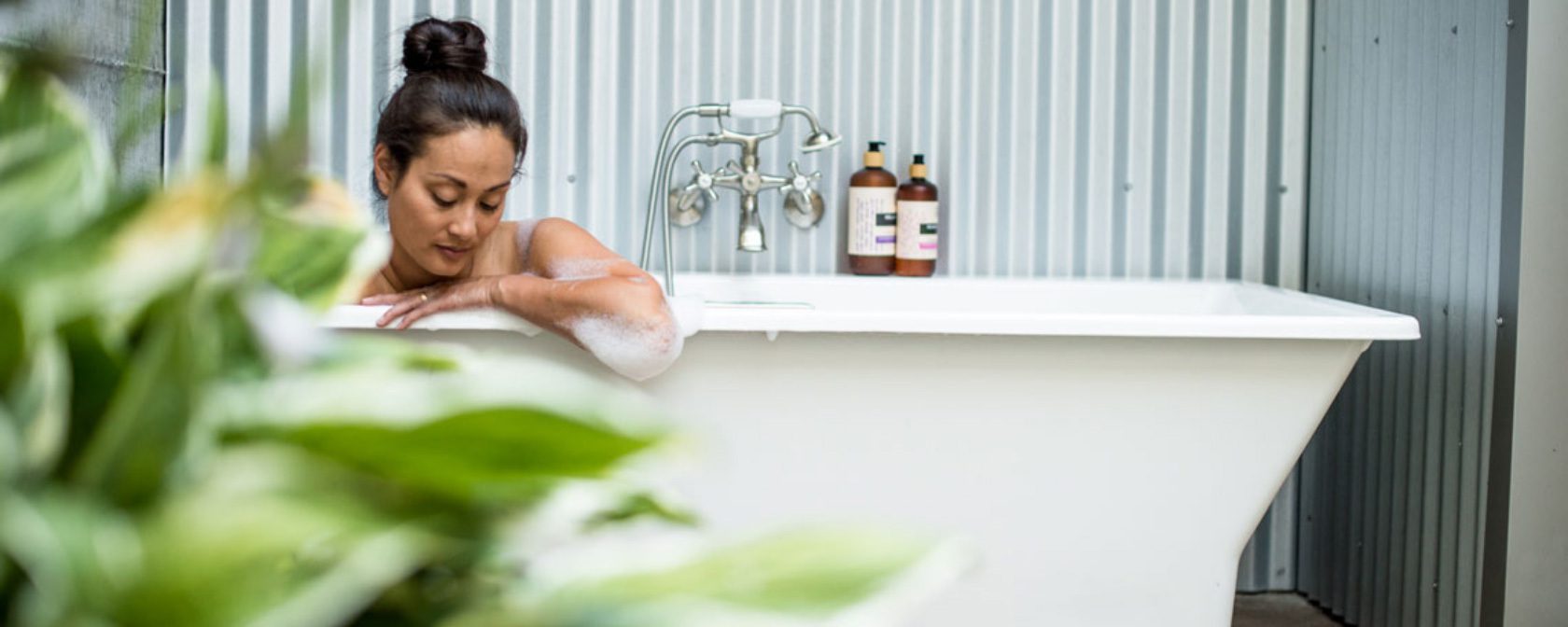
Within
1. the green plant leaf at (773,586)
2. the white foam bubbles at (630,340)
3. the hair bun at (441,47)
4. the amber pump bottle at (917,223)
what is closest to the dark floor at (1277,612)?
the amber pump bottle at (917,223)

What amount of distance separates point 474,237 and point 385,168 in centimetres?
18

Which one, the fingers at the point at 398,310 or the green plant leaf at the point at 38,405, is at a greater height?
the green plant leaf at the point at 38,405

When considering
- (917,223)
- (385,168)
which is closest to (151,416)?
(385,168)

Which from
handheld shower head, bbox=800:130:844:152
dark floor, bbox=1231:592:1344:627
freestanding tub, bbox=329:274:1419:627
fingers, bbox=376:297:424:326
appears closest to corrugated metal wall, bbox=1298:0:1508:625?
dark floor, bbox=1231:592:1344:627

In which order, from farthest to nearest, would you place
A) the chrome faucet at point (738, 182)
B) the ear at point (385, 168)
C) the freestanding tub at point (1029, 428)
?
the chrome faucet at point (738, 182) → the ear at point (385, 168) → the freestanding tub at point (1029, 428)

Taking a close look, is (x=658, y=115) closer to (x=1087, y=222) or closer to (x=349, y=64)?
(x=349, y=64)

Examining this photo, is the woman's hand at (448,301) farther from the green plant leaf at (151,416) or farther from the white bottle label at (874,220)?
the green plant leaf at (151,416)

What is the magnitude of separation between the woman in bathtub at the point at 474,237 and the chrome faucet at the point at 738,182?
0.52 m

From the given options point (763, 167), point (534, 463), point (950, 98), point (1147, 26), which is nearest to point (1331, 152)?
point (1147, 26)

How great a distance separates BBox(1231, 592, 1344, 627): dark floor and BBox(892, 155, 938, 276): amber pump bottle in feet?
2.92

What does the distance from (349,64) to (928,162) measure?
1.17 meters

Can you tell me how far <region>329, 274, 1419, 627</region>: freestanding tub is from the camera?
2.14m

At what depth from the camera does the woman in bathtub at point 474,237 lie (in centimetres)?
205

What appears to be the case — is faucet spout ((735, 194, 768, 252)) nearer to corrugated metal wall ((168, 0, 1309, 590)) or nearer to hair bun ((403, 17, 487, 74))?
corrugated metal wall ((168, 0, 1309, 590))
